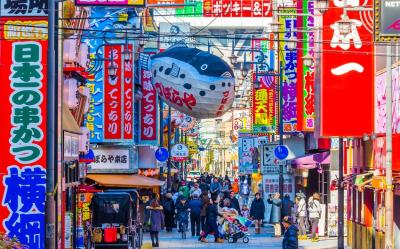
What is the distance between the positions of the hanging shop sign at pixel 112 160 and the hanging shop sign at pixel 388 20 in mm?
23648

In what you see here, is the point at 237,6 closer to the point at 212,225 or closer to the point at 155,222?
the point at 212,225

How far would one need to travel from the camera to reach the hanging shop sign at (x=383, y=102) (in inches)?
1121

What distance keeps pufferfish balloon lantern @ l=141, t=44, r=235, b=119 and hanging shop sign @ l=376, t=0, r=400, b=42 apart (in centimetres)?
854

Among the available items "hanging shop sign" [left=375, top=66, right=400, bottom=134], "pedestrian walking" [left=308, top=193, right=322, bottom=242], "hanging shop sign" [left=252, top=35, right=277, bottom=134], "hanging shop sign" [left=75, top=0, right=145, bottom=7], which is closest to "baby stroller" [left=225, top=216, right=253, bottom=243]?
"pedestrian walking" [left=308, top=193, right=322, bottom=242]

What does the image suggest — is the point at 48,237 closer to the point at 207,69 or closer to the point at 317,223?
the point at 207,69

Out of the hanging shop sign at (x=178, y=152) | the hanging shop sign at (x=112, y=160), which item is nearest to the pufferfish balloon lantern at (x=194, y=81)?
the hanging shop sign at (x=112, y=160)

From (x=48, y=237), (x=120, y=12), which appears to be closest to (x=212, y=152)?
(x=120, y=12)

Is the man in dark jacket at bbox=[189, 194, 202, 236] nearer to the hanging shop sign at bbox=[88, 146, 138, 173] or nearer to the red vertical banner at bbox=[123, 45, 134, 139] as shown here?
the hanging shop sign at bbox=[88, 146, 138, 173]

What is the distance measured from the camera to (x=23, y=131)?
1045 inches

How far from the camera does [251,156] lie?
73875 millimetres

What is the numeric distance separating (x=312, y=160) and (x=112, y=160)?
7.96 m

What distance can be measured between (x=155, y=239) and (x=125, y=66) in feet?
23.6

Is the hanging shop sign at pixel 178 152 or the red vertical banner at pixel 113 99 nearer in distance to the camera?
the red vertical banner at pixel 113 99

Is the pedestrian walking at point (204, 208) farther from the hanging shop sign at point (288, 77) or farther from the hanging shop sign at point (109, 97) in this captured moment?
the hanging shop sign at point (288, 77)
